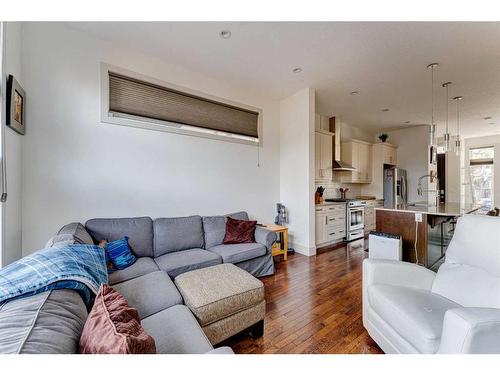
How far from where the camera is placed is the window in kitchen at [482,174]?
6.66 m

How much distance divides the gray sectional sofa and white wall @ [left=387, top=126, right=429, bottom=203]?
5.18 metres

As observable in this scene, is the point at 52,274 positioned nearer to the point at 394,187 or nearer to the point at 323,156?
the point at 323,156

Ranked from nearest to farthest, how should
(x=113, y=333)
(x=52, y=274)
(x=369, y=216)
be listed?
1. (x=113, y=333)
2. (x=52, y=274)
3. (x=369, y=216)

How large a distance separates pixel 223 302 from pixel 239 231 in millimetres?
1454

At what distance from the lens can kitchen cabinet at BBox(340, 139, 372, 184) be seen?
204 inches

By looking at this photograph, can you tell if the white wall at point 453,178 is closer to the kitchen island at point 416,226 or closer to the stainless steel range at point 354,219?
the stainless steel range at point 354,219

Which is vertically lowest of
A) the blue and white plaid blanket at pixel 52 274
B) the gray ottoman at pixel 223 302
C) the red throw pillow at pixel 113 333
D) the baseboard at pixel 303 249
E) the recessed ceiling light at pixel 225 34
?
→ the baseboard at pixel 303 249

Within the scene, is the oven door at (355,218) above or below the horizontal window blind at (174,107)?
below

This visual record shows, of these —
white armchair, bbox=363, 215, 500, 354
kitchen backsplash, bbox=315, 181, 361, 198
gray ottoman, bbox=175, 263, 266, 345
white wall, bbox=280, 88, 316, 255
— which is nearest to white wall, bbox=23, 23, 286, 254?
white wall, bbox=280, 88, 316, 255

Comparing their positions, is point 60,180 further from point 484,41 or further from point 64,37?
point 484,41

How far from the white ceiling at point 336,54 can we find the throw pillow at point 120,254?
2318 mm

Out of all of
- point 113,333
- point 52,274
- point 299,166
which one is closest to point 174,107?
point 299,166

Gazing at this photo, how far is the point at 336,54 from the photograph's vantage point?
2629 millimetres

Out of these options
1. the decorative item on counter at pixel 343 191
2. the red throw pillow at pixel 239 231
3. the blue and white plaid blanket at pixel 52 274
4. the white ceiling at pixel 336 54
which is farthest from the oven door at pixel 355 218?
the blue and white plaid blanket at pixel 52 274
